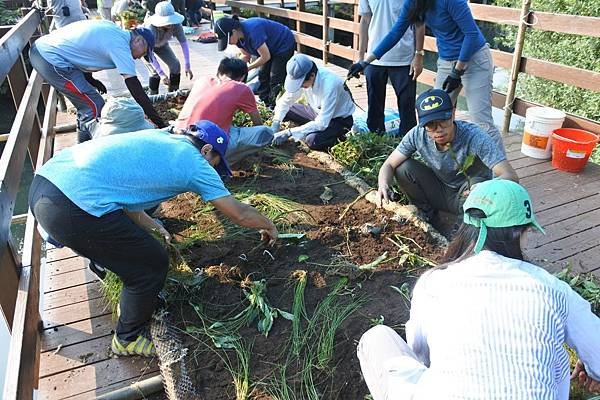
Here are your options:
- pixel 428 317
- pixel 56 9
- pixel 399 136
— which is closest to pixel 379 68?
pixel 399 136

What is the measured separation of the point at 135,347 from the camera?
8.02 ft

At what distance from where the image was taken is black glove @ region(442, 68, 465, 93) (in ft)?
12.5

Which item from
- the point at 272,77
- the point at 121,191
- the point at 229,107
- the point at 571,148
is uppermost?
the point at 121,191

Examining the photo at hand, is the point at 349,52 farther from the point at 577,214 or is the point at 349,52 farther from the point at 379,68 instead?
the point at 577,214

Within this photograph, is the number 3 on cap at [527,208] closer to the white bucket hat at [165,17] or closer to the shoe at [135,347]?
the shoe at [135,347]

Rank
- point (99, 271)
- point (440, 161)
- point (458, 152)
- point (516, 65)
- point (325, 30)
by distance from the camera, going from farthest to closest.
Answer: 1. point (325, 30)
2. point (516, 65)
3. point (440, 161)
4. point (458, 152)
5. point (99, 271)

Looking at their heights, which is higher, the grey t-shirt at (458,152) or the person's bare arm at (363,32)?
the person's bare arm at (363,32)

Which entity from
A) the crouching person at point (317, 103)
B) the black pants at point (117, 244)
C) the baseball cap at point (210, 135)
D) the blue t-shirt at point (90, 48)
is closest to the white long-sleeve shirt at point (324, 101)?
the crouching person at point (317, 103)

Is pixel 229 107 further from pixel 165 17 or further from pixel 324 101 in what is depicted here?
pixel 165 17

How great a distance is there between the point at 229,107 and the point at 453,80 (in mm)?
1801

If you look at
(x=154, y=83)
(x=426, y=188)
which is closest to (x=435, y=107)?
(x=426, y=188)

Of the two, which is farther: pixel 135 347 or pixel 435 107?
pixel 435 107

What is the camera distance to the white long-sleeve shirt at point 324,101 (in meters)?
4.36

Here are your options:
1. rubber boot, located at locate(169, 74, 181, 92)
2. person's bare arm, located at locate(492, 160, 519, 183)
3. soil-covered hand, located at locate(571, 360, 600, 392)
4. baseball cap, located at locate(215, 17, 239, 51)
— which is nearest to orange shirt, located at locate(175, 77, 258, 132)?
baseball cap, located at locate(215, 17, 239, 51)
